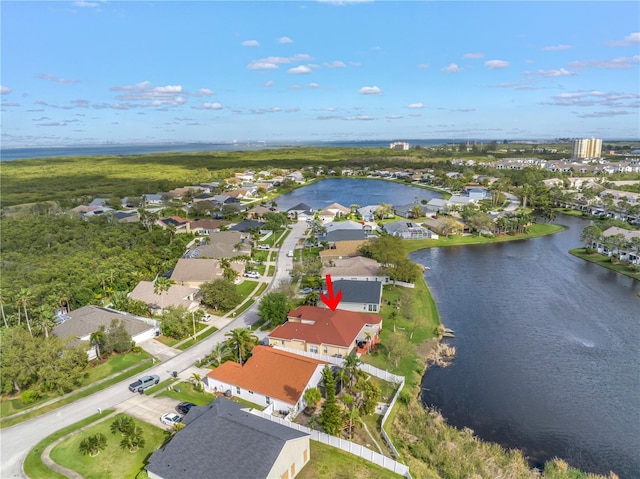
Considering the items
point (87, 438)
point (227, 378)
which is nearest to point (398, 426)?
point (227, 378)

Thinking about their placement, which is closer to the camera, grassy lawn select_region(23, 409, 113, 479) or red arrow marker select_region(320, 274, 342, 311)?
grassy lawn select_region(23, 409, 113, 479)

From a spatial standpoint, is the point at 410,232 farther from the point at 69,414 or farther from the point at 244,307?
the point at 69,414

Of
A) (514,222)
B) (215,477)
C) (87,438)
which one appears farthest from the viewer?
(514,222)

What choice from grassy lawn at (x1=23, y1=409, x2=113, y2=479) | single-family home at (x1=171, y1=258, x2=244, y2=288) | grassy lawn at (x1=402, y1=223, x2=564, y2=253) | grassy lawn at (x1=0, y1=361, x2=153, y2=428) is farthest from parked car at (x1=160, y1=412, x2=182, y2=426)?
grassy lawn at (x1=402, y1=223, x2=564, y2=253)

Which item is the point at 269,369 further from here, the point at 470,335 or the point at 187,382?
the point at 470,335

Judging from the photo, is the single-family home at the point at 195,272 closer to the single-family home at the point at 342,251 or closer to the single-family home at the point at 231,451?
the single-family home at the point at 342,251

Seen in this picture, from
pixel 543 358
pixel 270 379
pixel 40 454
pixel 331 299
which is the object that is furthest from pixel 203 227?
pixel 543 358

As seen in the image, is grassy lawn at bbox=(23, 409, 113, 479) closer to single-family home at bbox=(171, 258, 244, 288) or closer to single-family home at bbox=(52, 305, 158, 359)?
single-family home at bbox=(52, 305, 158, 359)
